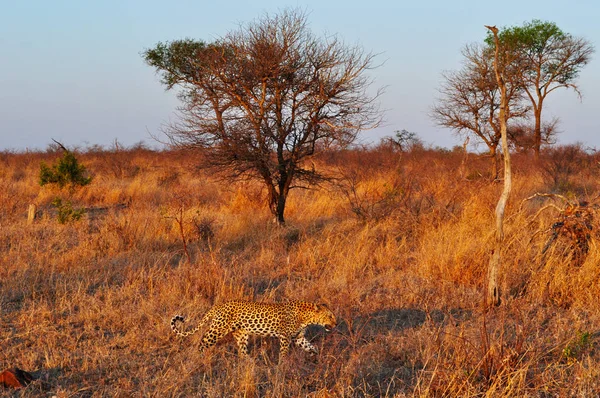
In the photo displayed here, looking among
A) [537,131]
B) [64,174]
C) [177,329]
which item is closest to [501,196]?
[177,329]

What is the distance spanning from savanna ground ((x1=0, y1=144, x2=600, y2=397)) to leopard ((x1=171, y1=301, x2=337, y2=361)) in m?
0.13

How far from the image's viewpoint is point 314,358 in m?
4.70

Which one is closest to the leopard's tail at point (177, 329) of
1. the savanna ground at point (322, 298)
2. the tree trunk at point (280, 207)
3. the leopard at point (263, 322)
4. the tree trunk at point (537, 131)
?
the leopard at point (263, 322)

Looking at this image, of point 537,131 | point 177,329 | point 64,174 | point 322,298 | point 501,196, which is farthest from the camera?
point 537,131

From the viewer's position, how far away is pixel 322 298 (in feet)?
19.8

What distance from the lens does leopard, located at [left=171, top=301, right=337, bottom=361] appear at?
15.5 ft

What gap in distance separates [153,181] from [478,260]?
490 inches

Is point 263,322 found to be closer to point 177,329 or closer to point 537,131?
point 177,329

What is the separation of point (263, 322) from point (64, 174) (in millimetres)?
11157

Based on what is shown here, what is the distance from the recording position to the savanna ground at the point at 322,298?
4031 mm

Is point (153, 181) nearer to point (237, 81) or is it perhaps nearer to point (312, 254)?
point (237, 81)

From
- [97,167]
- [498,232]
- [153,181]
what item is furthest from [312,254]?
[97,167]

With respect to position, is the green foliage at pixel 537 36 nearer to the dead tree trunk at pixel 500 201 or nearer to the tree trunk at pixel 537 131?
the tree trunk at pixel 537 131

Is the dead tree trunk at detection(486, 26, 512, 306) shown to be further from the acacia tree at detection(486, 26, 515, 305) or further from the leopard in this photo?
the leopard
